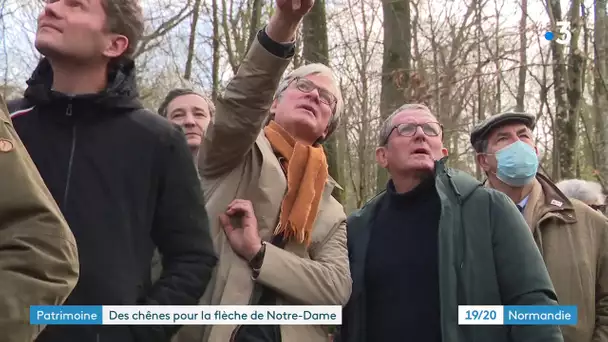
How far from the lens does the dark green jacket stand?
229cm

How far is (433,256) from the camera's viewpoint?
2.46 metres

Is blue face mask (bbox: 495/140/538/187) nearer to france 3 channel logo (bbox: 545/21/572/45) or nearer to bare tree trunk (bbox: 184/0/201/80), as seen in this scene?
france 3 channel logo (bbox: 545/21/572/45)

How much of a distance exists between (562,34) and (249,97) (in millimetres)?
7089

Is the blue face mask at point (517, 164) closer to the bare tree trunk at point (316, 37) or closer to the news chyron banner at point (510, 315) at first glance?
the news chyron banner at point (510, 315)

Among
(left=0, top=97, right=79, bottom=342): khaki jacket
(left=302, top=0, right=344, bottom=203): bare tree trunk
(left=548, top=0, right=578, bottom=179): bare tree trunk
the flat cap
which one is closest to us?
(left=0, top=97, right=79, bottom=342): khaki jacket

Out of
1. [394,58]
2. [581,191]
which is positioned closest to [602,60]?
[394,58]

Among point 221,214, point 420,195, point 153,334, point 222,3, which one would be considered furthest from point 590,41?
point 153,334

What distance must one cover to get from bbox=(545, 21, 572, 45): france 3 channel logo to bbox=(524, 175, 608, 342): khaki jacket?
225 inches

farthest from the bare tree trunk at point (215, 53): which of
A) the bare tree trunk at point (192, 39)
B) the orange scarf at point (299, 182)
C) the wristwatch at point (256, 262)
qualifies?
the wristwatch at point (256, 262)

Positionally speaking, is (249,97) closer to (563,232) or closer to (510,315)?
(510,315)

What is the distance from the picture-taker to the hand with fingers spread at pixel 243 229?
2129mm

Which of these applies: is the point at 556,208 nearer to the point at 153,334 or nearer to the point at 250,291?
the point at 250,291

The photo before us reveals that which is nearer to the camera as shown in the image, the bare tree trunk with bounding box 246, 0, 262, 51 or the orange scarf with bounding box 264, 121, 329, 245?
the orange scarf with bounding box 264, 121, 329, 245

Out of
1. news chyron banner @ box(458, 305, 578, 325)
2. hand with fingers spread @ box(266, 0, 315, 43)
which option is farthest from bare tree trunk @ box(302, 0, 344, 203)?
hand with fingers spread @ box(266, 0, 315, 43)
